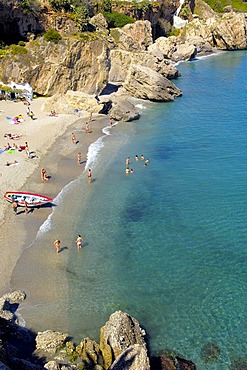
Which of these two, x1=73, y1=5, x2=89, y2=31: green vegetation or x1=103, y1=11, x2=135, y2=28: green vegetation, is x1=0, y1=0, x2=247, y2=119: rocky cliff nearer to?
x1=73, y1=5, x2=89, y2=31: green vegetation

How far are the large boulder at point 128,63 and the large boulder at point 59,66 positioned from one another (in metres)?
10.8

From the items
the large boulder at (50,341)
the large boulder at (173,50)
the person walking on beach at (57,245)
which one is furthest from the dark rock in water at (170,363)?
the large boulder at (173,50)

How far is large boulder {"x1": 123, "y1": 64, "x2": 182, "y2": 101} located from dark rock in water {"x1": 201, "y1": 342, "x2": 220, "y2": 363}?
141ft

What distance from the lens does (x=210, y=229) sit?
23.7 m

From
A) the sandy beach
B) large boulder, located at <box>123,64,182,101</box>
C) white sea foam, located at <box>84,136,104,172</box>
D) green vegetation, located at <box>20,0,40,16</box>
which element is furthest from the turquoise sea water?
green vegetation, located at <box>20,0,40,16</box>

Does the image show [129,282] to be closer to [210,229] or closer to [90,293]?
[90,293]

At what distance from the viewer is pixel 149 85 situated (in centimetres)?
5375

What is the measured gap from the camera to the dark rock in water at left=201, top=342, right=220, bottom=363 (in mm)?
15198

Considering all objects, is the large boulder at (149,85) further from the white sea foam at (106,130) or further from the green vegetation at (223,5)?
the green vegetation at (223,5)

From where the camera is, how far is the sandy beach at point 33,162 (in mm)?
22453

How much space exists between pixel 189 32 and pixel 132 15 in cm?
2256

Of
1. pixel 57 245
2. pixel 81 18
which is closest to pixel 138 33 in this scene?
pixel 81 18

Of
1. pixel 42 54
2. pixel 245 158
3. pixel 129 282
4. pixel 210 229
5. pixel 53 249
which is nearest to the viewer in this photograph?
pixel 129 282

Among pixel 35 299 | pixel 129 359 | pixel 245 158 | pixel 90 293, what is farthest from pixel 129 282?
pixel 245 158
